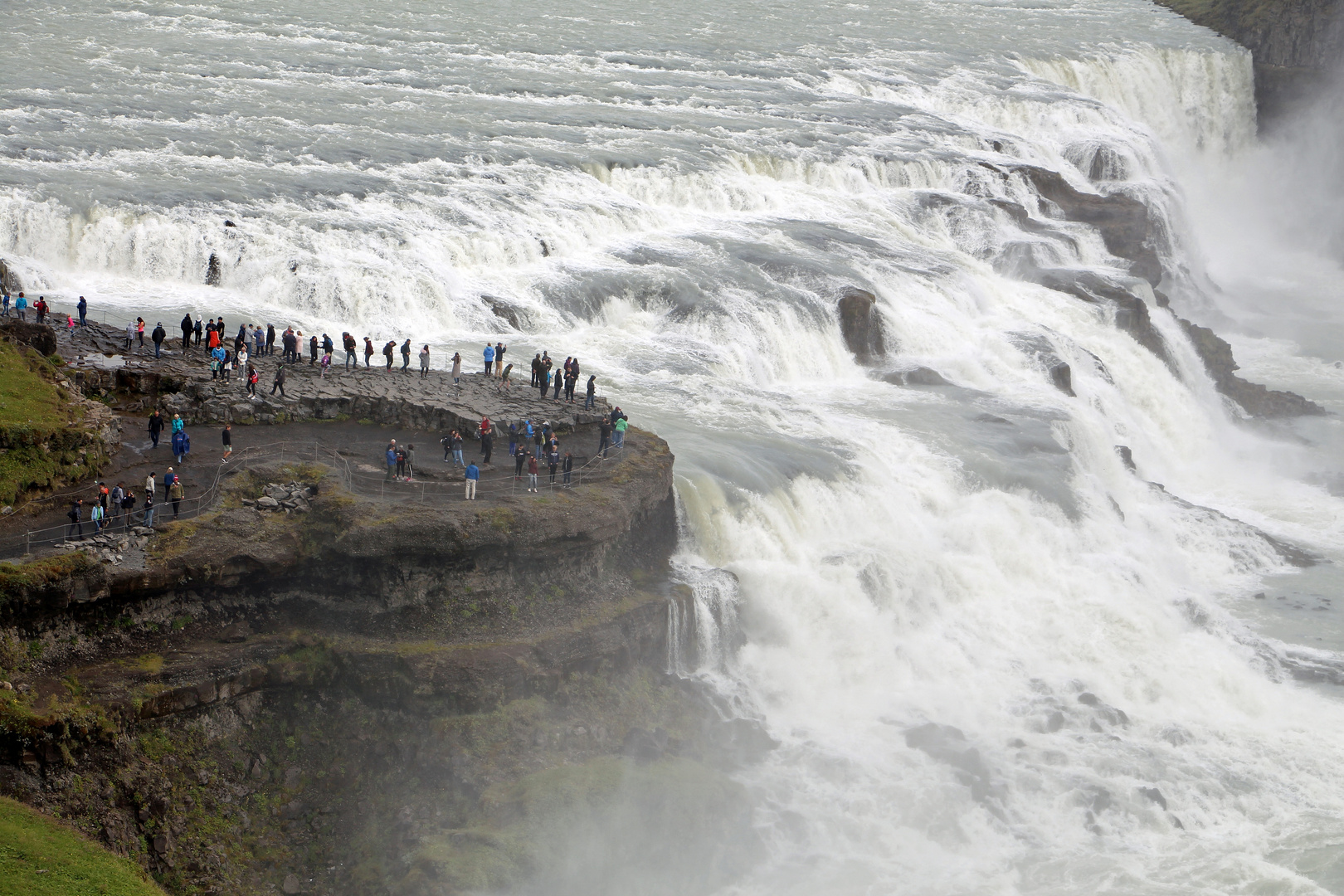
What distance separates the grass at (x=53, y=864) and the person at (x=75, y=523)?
5.01 m

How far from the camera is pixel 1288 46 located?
86.5 meters

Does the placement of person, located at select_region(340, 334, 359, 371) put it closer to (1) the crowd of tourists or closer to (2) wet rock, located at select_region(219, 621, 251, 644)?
(1) the crowd of tourists

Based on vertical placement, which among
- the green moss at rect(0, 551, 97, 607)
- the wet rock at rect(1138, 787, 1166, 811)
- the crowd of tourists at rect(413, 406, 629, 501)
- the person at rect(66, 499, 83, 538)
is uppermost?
the crowd of tourists at rect(413, 406, 629, 501)

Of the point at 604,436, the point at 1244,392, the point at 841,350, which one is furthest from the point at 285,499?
the point at 1244,392

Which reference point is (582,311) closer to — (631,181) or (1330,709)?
(631,181)

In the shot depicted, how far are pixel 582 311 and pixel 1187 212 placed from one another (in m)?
40.7

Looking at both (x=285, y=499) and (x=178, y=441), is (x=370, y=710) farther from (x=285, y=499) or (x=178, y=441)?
(x=178, y=441)

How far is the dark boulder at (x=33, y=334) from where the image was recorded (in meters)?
29.9

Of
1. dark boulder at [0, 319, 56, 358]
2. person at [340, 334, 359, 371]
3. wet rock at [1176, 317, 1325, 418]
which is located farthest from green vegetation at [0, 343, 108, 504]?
wet rock at [1176, 317, 1325, 418]

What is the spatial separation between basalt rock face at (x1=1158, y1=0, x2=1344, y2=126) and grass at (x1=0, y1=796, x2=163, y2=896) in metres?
83.1

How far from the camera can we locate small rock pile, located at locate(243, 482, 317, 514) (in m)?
25.4

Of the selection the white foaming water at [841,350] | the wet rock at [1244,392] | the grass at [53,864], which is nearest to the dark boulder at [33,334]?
the white foaming water at [841,350]

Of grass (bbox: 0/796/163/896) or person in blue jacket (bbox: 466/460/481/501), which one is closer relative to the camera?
grass (bbox: 0/796/163/896)

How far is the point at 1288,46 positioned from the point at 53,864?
8855 centimetres
